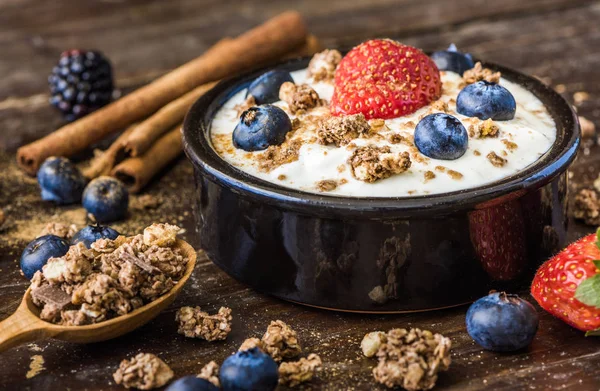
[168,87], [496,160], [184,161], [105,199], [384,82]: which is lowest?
[184,161]

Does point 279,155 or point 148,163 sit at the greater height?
point 279,155

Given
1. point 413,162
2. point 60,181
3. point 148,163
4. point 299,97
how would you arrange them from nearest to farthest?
1. point 413,162
2. point 299,97
3. point 60,181
4. point 148,163

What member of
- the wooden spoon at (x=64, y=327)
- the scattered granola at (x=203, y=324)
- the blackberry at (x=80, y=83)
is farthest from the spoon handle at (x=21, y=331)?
the blackberry at (x=80, y=83)

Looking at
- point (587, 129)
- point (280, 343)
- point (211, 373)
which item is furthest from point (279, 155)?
point (587, 129)

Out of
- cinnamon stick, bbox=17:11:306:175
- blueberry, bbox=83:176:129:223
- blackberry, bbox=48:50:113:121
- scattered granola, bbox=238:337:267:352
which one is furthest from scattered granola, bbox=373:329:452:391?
blackberry, bbox=48:50:113:121

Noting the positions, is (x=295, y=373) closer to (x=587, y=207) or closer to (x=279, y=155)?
(x=279, y=155)

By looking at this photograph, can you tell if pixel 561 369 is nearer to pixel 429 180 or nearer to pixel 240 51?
pixel 429 180

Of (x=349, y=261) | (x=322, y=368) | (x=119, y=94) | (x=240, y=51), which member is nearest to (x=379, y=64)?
(x=349, y=261)
